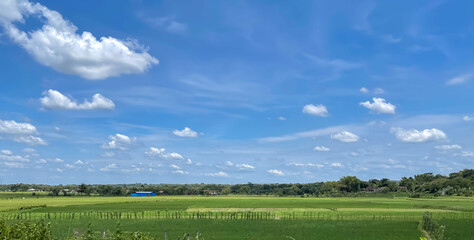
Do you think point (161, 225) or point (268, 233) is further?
point (161, 225)

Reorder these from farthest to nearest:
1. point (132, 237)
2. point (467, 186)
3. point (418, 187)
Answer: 1. point (418, 187)
2. point (467, 186)
3. point (132, 237)

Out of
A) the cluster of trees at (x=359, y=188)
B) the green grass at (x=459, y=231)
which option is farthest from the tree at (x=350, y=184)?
the green grass at (x=459, y=231)

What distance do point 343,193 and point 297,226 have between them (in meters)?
107

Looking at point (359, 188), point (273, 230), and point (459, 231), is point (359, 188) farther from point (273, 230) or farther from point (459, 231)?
point (273, 230)

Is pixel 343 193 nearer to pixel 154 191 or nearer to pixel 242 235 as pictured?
pixel 154 191

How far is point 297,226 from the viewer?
36469 millimetres

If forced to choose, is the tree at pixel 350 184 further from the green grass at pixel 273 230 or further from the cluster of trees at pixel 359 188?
the green grass at pixel 273 230

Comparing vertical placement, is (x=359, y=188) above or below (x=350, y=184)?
below

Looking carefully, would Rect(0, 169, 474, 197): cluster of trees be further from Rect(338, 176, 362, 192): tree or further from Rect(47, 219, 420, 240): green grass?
Rect(47, 219, 420, 240): green grass

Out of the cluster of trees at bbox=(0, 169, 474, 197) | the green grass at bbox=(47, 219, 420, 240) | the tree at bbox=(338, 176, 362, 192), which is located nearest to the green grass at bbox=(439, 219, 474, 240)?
the green grass at bbox=(47, 219, 420, 240)

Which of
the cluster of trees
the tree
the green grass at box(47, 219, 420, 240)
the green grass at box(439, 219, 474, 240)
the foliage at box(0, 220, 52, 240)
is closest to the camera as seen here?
the foliage at box(0, 220, 52, 240)

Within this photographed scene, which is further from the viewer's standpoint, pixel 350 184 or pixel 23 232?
pixel 350 184

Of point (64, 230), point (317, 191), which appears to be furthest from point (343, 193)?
point (64, 230)

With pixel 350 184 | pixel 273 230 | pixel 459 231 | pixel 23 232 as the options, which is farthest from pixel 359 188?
pixel 23 232
